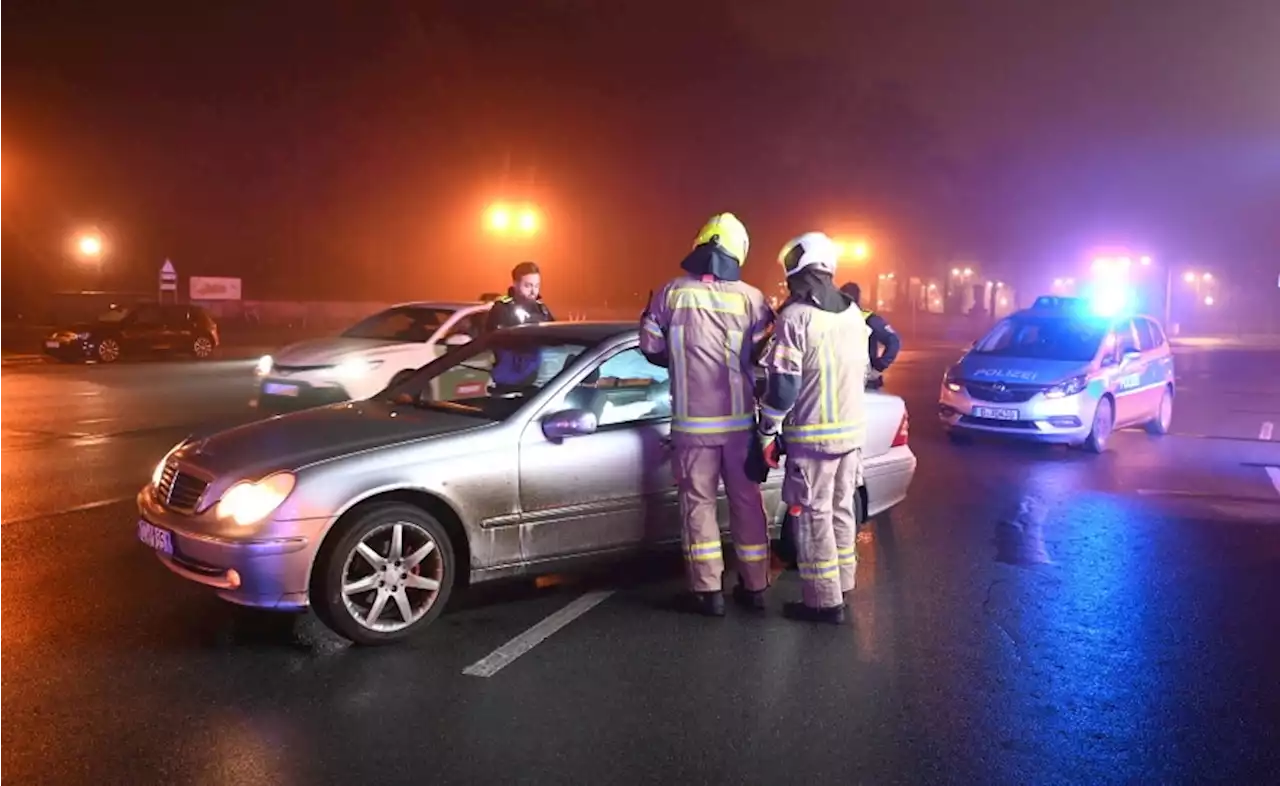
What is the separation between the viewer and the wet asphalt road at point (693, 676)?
3.63 m

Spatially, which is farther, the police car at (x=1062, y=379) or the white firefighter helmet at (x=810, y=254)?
the police car at (x=1062, y=379)

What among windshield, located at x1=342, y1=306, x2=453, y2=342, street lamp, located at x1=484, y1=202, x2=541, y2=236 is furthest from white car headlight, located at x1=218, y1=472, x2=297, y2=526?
street lamp, located at x1=484, y1=202, x2=541, y2=236

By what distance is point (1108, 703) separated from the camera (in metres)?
4.23

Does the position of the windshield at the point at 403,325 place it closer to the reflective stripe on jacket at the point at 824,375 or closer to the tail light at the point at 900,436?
the tail light at the point at 900,436

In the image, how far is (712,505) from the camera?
510 cm

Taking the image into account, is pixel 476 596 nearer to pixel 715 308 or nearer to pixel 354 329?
pixel 715 308

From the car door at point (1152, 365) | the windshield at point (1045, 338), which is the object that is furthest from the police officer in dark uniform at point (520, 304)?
the car door at point (1152, 365)

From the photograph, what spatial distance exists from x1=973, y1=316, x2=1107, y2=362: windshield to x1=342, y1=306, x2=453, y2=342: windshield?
6262 millimetres

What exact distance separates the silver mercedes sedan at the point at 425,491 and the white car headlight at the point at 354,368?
5570 millimetres

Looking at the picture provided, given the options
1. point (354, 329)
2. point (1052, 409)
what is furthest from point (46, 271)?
point (1052, 409)

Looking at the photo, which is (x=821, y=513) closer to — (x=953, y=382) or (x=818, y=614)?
(x=818, y=614)

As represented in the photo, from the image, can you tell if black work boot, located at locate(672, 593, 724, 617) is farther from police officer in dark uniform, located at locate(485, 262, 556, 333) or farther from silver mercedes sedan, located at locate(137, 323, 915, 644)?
police officer in dark uniform, located at locate(485, 262, 556, 333)

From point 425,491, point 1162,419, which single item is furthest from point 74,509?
point 1162,419

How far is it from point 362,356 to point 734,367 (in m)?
7.41
